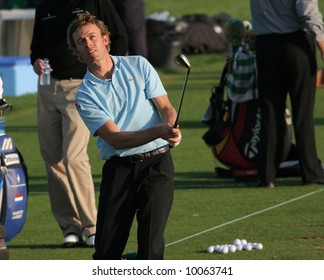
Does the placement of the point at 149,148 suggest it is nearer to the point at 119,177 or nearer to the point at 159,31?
the point at 119,177

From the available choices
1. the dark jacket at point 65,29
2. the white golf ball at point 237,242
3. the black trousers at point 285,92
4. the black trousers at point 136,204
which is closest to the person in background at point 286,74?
the black trousers at point 285,92

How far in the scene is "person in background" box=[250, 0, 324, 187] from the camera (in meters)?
10.7

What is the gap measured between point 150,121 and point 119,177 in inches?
13.3

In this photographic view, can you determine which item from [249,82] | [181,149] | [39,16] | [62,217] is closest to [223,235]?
[62,217]

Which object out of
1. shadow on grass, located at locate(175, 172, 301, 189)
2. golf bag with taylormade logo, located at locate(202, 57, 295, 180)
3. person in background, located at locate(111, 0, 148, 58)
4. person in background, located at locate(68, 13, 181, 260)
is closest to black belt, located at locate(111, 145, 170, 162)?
person in background, located at locate(68, 13, 181, 260)

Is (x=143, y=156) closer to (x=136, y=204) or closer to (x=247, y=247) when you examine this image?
(x=136, y=204)

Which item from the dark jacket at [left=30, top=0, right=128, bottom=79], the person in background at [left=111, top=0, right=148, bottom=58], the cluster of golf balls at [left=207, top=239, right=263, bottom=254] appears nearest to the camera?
the cluster of golf balls at [left=207, top=239, right=263, bottom=254]

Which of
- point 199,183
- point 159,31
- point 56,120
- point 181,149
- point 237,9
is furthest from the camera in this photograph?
point 237,9

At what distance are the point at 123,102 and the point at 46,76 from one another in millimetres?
2197

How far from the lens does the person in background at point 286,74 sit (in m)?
10.7

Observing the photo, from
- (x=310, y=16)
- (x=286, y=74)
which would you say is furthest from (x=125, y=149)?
(x=286, y=74)

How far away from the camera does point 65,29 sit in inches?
350

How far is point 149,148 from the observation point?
22.3ft

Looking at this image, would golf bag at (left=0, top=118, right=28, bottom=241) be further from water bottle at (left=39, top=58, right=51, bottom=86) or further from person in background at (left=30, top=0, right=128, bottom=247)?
→ water bottle at (left=39, top=58, right=51, bottom=86)
